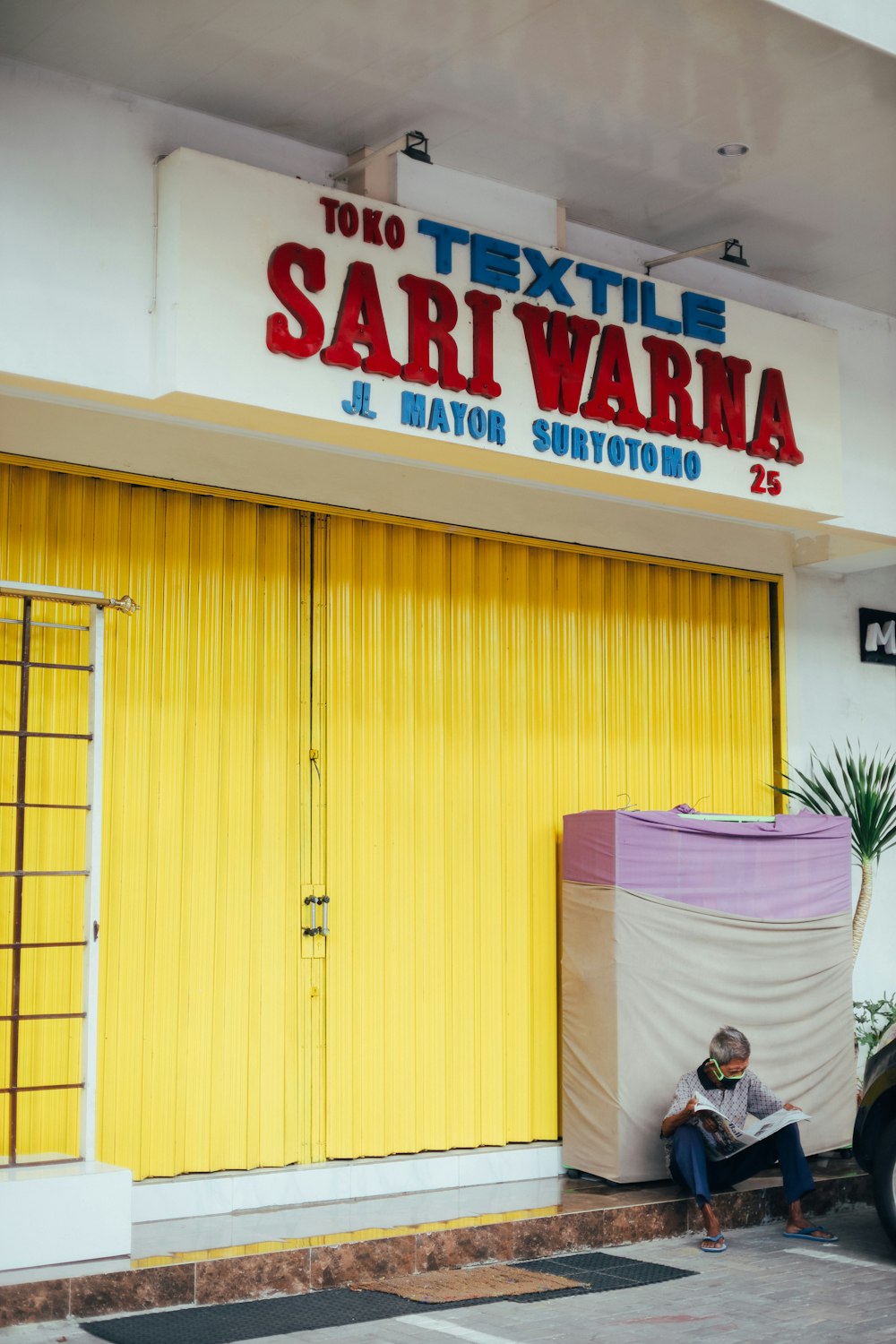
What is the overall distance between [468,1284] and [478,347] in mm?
4064

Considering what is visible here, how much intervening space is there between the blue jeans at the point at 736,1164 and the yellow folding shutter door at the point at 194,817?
1732mm

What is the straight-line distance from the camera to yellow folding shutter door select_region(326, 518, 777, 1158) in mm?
7496

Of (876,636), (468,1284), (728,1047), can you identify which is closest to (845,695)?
(876,636)

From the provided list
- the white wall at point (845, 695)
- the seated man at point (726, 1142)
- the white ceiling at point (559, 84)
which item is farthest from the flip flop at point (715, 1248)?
the white ceiling at point (559, 84)

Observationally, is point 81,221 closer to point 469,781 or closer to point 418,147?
point 418,147

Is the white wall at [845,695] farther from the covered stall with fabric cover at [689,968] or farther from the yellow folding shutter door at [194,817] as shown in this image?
the yellow folding shutter door at [194,817]

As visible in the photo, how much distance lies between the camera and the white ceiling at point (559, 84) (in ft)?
19.4

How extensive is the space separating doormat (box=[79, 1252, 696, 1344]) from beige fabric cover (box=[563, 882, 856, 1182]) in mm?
1042

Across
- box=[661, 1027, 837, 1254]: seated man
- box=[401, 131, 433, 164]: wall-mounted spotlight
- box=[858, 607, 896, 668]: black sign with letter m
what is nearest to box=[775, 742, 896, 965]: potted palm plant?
box=[858, 607, 896, 668]: black sign with letter m

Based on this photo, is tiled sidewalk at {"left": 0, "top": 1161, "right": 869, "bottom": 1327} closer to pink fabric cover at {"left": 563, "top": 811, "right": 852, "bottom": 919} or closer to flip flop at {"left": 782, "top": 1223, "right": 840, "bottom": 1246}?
flip flop at {"left": 782, "top": 1223, "right": 840, "bottom": 1246}

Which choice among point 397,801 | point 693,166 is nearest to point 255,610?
point 397,801

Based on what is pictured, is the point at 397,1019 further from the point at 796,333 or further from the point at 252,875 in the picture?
the point at 796,333

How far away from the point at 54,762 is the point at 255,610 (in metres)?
1.25

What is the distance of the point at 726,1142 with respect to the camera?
7090mm
